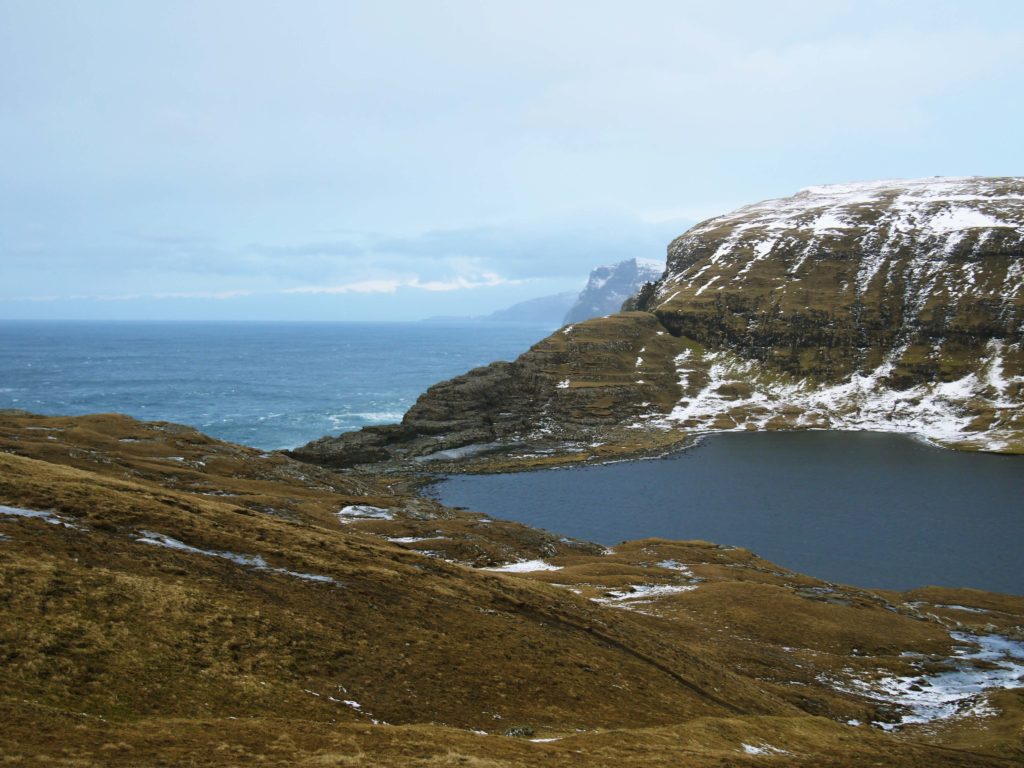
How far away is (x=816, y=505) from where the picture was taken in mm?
113000

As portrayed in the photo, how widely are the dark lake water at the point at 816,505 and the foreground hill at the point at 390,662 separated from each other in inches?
1373

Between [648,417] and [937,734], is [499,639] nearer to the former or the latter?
[937,734]

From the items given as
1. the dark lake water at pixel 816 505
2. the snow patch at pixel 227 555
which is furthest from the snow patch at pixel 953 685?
the snow patch at pixel 227 555

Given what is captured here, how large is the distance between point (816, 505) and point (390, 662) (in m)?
103

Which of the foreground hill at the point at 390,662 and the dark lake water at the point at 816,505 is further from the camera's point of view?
the dark lake water at the point at 816,505

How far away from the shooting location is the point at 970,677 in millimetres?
47469

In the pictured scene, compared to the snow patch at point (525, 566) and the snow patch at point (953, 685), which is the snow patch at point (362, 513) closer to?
the snow patch at point (525, 566)

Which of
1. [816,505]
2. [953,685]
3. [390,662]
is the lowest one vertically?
[816,505]

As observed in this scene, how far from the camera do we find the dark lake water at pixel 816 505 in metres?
88.2

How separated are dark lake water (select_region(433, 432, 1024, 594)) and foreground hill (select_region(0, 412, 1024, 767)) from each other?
34.9m

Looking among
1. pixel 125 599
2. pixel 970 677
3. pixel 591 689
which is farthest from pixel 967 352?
pixel 125 599

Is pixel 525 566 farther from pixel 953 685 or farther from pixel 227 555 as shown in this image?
pixel 227 555

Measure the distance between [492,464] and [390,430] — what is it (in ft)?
88.8

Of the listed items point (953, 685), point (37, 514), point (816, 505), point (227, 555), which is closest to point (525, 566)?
point (953, 685)
